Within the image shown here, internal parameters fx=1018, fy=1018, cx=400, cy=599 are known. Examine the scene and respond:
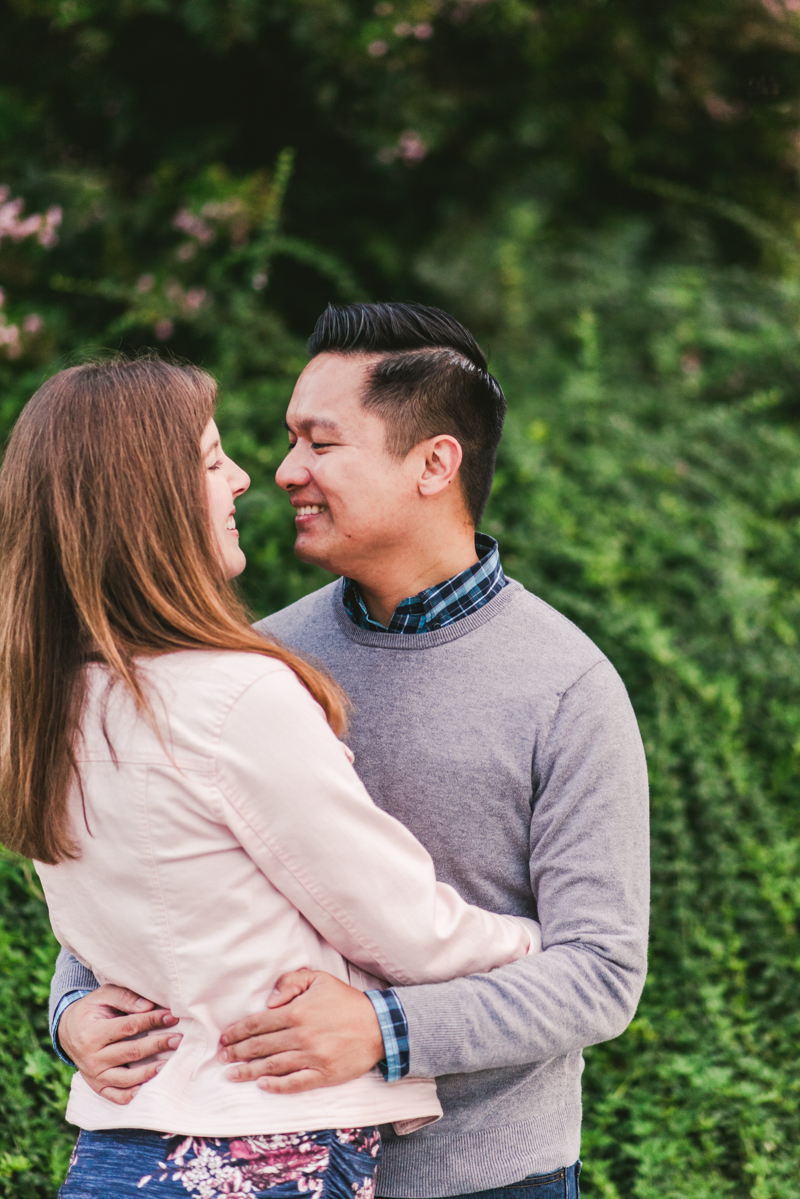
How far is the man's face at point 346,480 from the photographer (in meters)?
1.87

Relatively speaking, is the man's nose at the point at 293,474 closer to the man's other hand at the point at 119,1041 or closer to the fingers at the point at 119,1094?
the man's other hand at the point at 119,1041

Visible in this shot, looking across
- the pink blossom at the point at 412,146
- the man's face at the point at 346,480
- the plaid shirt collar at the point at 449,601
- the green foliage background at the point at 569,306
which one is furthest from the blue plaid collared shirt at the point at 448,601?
the pink blossom at the point at 412,146

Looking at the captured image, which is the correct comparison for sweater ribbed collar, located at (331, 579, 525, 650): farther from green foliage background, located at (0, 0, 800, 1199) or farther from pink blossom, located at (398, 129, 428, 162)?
pink blossom, located at (398, 129, 428, 162)

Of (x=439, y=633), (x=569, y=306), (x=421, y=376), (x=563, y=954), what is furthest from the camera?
(x=569, y=306)

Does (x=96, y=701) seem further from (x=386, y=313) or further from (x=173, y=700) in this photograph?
(x=386, y=313)

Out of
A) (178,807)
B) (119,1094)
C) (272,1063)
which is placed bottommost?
(119,1094)

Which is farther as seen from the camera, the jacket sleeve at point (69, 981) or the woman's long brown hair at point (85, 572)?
the jacket sleeve at point (69, 981)

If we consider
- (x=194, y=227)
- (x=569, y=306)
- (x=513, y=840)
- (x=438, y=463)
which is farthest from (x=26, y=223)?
(x=513, y=840)

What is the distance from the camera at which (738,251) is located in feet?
19.9

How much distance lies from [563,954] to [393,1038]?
30 cm

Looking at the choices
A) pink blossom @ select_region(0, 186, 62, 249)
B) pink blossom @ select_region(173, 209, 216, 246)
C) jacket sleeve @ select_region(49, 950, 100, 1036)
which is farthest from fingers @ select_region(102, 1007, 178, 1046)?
pink blossom @ select_region(173, 209, 216, 246)

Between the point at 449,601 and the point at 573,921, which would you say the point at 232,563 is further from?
the point at 573,921

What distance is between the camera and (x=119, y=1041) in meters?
1.44

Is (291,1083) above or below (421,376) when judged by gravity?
below
